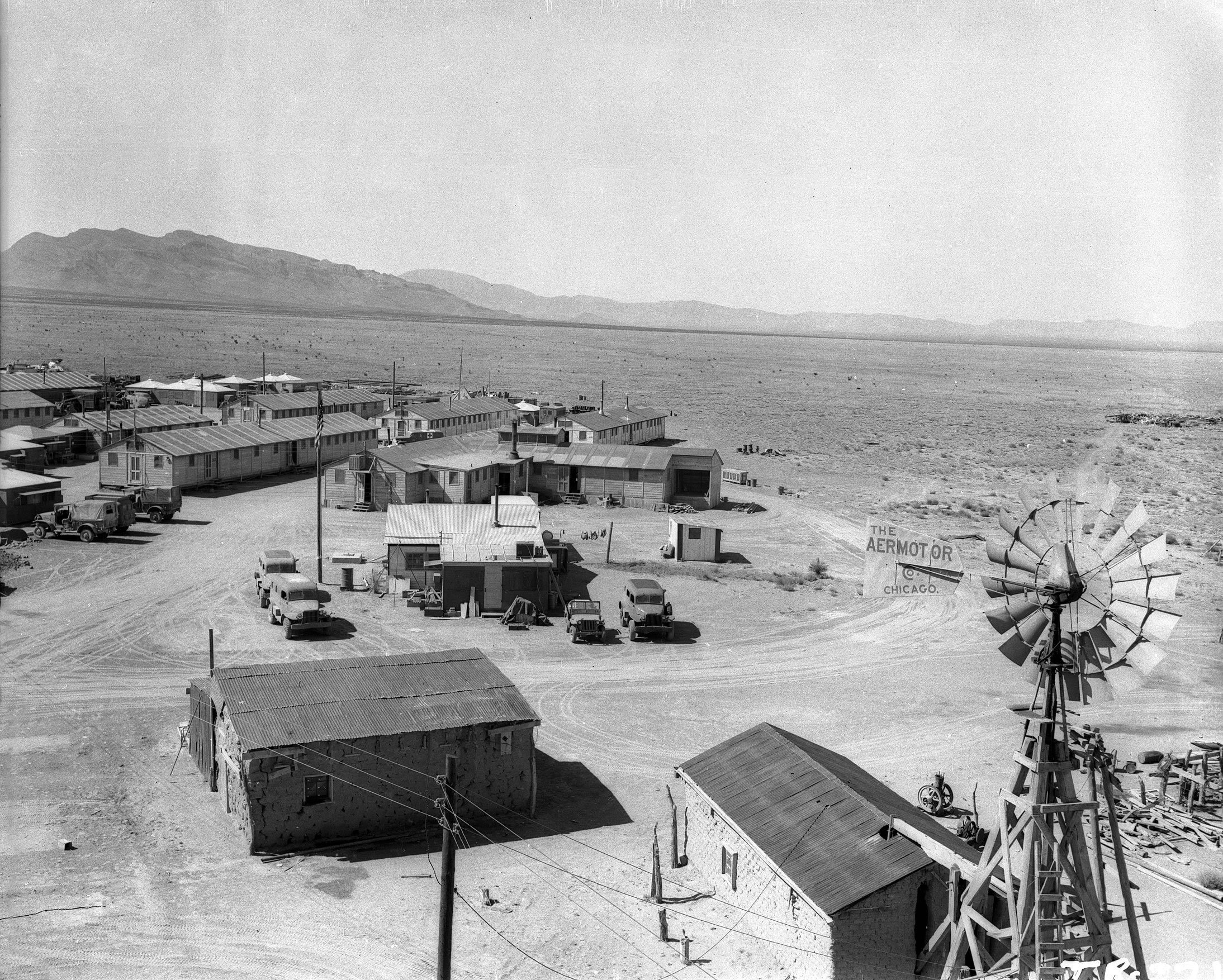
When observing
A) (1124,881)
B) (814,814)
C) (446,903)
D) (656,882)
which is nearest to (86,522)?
(656,882)

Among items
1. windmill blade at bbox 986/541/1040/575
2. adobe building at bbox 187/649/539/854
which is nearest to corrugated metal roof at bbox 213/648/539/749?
adobe building at bbox 187/649/539/854

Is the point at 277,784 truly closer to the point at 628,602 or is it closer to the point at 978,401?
the point at 628,602

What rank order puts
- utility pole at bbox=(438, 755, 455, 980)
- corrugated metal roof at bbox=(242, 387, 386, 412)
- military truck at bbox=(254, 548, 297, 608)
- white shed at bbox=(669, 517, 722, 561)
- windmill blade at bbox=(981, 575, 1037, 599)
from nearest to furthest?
windmill blade at bbox=(981, 575, 1037, 599) → utility pole at bbox=(438, 755, 455, 980) → military truck at bbox=(254, 548, 297, 608) → white shed at bbox=(669, 517, 722, 561) → corrugated metal roof at bbox=(242, 387, 386, 412)

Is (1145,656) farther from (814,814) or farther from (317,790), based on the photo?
(317,790)

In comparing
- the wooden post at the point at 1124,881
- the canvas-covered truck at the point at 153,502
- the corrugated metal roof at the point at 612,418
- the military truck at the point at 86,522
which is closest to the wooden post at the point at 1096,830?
the wooden post at the point at 1124,881

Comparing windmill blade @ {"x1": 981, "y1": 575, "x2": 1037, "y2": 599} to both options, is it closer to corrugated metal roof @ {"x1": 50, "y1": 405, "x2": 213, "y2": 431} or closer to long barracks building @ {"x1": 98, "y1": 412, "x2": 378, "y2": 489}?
long barracks building @ {"x1": 98, "y1": 412, "x2": 378, "y2": 489}

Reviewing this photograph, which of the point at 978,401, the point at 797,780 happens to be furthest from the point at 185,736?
the point at 978,401
